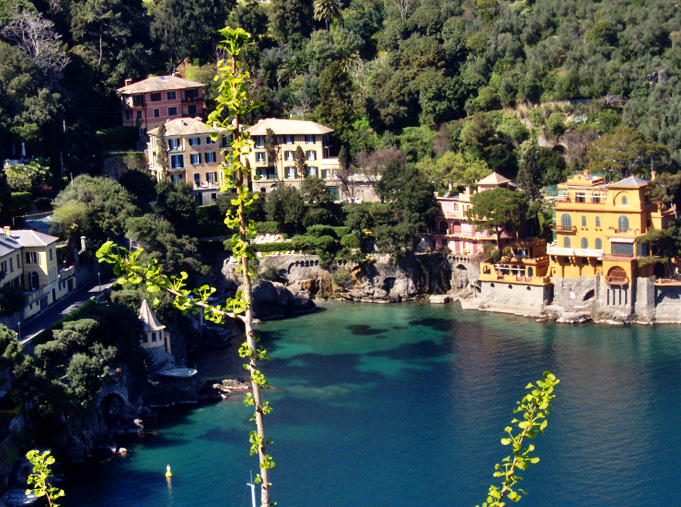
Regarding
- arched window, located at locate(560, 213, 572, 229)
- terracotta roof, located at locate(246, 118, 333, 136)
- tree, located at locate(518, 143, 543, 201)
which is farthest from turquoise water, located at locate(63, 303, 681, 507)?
terracotta roof, located at locate(246, 118, 333, 136)

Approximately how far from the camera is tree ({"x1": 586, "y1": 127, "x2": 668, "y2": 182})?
72.4 meters

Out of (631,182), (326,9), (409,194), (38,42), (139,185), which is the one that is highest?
(326,9)

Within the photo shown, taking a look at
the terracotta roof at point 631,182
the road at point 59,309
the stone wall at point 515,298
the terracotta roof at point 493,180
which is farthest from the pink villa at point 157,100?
the terracotta roof at point 631,182

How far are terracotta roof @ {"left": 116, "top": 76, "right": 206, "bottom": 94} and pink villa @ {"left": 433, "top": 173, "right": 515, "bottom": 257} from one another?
26.6 meters

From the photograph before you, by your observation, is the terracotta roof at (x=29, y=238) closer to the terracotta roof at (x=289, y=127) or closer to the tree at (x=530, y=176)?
the terracotta roof at (x=289, y=127)

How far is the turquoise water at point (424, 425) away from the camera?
143 feet

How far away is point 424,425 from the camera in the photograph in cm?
5053

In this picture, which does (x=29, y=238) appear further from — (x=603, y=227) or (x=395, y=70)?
(x=395, y=70)

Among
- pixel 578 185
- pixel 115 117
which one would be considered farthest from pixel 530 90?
pixel 115 117

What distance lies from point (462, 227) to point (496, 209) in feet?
19.3

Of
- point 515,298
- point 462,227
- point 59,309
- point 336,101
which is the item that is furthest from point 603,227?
point 59,309

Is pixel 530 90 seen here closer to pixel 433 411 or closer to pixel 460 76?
pixel 460 76

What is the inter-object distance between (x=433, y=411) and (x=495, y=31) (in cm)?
4672

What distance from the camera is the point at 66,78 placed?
281 ft
